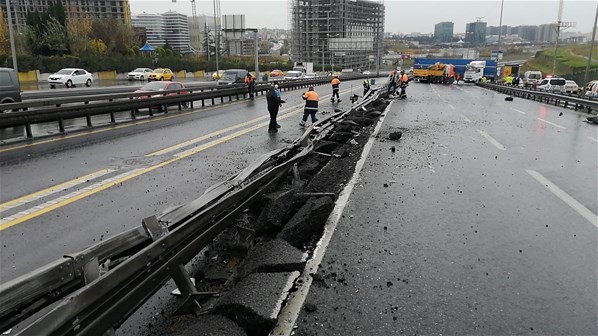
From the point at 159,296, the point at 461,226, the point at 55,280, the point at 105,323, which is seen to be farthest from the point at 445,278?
the point at 55,280

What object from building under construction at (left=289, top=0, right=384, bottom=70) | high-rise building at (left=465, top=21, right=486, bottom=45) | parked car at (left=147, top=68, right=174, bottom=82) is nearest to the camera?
parked car at (left=147, top=68, right=174, bottom=82)

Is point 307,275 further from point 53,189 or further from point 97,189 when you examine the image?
point 53,189

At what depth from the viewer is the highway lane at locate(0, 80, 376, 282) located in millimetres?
5719

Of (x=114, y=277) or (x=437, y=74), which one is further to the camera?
(x=437, y=74)

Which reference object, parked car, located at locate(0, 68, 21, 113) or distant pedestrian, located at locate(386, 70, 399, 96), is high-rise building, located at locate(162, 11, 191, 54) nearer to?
distant pedestrian, located at locate(386, 70, 399, 96)

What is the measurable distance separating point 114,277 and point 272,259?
1983 millimetres

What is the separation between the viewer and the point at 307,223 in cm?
572

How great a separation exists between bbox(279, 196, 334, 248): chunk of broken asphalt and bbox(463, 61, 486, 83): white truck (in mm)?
62839

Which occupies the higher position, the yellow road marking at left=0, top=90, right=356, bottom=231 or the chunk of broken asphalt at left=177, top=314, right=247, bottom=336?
the chunk of broken asphalt at left=177, top=314, right=247, bottom=336

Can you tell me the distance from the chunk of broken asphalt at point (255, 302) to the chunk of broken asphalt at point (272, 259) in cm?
20

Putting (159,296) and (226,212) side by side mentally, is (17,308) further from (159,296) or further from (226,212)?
(226,212)

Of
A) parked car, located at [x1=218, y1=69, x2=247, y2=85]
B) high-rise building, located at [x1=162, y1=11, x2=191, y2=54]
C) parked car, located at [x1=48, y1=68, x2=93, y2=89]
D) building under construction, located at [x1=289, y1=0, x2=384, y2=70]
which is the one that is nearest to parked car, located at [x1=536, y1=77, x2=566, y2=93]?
parked car, located at [x1=218, y1=69, x2=247, y2=85]

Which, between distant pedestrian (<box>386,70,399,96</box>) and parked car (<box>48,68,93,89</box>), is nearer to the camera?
distant pedestrian (<box>386,70,399,96</box>)

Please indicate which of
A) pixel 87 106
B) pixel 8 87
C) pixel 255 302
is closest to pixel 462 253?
pixel 255 302
